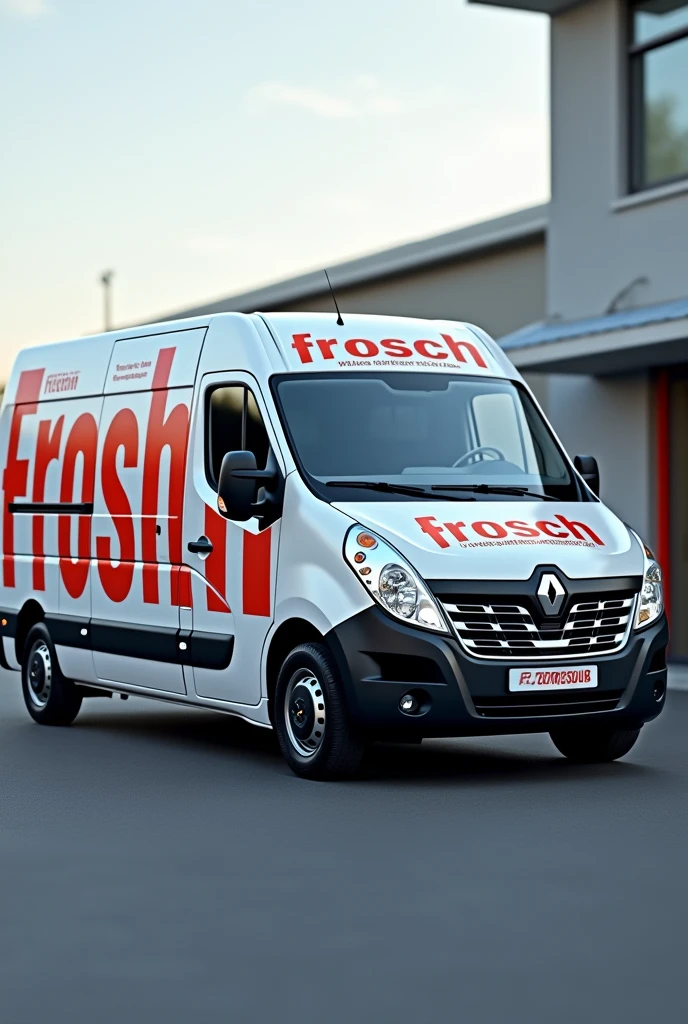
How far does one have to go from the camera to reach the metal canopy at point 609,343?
15938mm

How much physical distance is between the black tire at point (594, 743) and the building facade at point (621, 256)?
6.77 metres

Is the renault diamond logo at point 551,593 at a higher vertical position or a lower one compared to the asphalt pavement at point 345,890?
higher

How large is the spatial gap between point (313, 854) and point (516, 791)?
2.04 m

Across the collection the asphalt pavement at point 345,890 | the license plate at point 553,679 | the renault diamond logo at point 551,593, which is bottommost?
the asphalt pavement at point 345,890

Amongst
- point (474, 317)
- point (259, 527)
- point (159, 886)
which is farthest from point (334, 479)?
point (474, 317)

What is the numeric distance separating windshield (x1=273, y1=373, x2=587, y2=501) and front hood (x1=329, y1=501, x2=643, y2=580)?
0.68ft

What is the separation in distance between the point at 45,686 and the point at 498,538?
4.56 m

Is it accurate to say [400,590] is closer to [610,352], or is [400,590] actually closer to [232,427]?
[232,427]

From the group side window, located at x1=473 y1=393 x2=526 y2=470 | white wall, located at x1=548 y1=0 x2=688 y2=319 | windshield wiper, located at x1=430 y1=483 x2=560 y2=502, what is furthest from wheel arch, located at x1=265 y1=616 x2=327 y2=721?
white wall, located at x1=548 y1=0 x2=688 y2=319

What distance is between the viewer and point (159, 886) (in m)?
6.76

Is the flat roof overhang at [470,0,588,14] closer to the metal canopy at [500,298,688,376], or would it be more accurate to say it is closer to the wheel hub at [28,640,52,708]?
the metal canopy at [500,298,688,376]

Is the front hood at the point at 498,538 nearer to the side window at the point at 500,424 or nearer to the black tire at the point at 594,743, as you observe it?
the side window at the point at 500,424

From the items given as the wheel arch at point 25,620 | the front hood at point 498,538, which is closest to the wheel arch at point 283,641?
the front hood at point 498,538

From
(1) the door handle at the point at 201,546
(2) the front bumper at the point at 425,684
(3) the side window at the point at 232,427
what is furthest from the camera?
(1) the door handle at the point at 201,546
